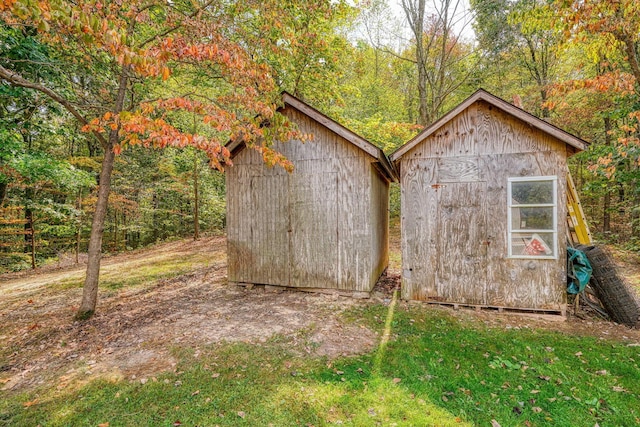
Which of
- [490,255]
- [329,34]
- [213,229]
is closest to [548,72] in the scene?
[329,34]

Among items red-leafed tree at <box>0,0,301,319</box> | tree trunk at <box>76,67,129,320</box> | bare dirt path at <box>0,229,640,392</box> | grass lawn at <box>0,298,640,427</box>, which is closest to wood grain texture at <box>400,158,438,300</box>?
bare dirt path at <box>0,229,640,392</box>

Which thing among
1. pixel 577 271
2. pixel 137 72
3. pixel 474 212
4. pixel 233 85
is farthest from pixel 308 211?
pixel 577 271

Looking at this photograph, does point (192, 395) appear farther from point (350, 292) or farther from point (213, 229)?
point (213, 229)

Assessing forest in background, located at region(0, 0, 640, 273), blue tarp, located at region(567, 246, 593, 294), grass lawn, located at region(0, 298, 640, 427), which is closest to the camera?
grass lawn, located at region(0, 298, 640, 427)

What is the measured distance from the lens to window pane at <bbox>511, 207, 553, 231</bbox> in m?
5.55

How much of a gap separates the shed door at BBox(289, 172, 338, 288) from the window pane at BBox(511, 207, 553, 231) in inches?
143

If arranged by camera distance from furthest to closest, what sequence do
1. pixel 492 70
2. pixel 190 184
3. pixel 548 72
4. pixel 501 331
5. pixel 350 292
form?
pixel 190 184 < pixel 548 72 < pixel 492 70 < pixel 350 292 < pixel 501 331

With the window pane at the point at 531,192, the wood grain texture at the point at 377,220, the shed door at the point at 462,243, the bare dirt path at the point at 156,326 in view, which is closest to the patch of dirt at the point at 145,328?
the bare dirt path at the point at 156,326

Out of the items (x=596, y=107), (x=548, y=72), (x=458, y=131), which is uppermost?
(x=548, y=72)

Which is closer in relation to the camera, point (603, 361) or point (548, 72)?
point (603, 361)

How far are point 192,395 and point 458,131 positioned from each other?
250 inches

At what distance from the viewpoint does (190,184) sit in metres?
17.8

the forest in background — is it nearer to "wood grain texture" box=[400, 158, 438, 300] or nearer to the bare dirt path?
"wood grain texture" box=[400, 158, 438, 300]

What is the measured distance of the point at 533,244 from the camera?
18.5 feet
